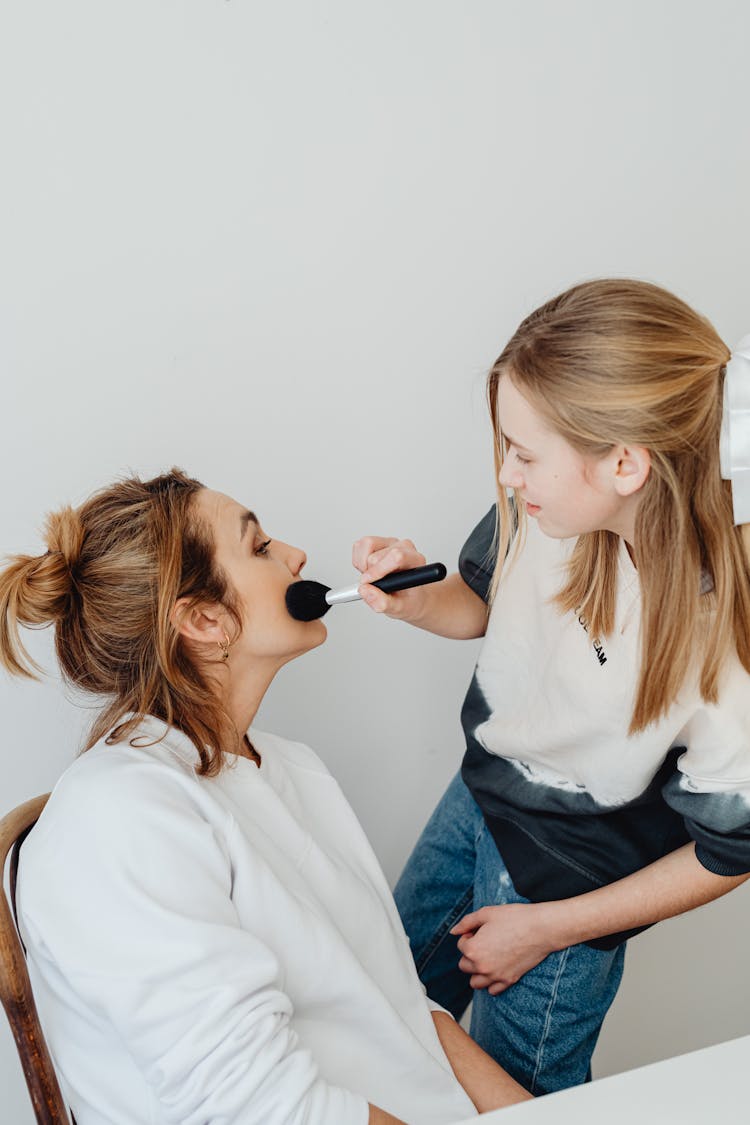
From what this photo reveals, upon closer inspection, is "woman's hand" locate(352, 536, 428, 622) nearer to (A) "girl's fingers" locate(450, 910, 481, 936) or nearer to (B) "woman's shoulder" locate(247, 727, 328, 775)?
(B) "woman's shoulder" locate(247, 727, 328, 775)

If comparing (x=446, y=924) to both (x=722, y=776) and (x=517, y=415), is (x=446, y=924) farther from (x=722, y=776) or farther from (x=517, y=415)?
(x=517, y=415)

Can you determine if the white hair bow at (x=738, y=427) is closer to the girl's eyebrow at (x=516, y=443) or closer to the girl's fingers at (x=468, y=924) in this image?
the girl's eyebrow at (x=516, y=443)

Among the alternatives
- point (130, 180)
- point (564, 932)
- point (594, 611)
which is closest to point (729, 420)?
point (594, 611)

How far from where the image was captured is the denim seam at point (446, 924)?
4.17ft

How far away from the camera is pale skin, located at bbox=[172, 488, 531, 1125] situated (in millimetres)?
1028

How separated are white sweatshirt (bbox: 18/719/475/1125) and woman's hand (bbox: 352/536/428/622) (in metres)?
0.22

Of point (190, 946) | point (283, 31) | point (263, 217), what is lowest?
point (190, 946)

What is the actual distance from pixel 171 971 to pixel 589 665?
1.66 ft

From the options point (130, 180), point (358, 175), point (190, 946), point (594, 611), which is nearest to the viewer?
point (190, 946)

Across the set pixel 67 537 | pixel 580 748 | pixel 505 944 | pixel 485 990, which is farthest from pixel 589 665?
pixel 67 537

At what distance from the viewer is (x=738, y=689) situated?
3.15ft

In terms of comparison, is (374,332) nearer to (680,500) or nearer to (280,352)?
(280,352)

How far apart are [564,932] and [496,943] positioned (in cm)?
8

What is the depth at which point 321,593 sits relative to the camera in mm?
1060
